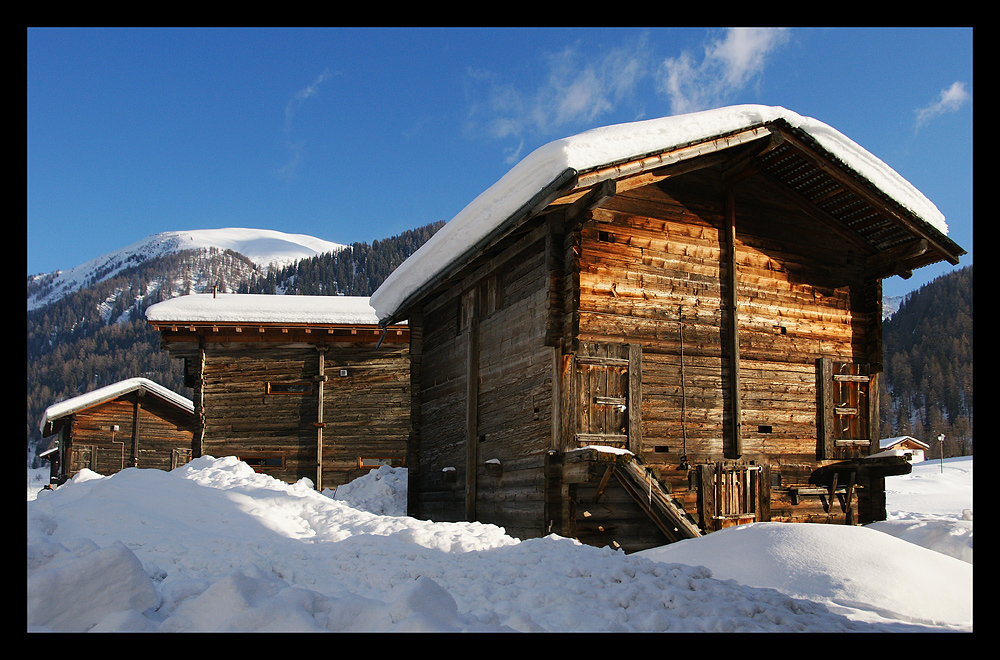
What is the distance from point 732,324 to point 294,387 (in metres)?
11.8

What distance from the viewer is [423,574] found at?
7.27m

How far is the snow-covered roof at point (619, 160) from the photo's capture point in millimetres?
9297

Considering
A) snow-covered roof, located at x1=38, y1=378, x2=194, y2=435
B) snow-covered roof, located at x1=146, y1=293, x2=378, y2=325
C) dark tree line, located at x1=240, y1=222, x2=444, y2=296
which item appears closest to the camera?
snow-covered roof, located at x1=146, y1=293, x2=378, y2=325

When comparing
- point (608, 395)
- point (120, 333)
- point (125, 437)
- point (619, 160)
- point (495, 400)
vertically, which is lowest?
point (125, 437)

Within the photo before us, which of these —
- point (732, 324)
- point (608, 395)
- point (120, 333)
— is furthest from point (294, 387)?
point (120, 333)

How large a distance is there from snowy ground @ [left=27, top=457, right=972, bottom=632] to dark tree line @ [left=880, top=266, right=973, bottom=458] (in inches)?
3427

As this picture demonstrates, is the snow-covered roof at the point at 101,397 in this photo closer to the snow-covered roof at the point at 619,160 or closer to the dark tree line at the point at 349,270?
the snow-covered roof at the point at 619,160

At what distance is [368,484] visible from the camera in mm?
17234

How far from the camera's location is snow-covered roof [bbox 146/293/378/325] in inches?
736

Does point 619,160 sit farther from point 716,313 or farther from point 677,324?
point 716,313

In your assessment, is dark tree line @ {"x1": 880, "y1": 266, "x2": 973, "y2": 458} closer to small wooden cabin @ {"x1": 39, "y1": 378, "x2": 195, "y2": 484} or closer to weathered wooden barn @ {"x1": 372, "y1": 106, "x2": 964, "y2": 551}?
small wooden cabin @ {"x1": 39, "y1": 378, "x2": 195, "y2": 484}

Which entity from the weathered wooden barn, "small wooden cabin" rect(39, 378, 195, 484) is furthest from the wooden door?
"small wooden cabin" rect(39, 378, 195, 484)

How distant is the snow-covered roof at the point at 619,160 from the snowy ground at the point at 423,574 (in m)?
4.37

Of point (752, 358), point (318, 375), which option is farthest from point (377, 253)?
point (752, 358)
